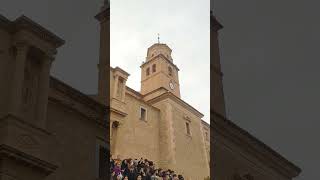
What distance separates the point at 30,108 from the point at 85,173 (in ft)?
6.91

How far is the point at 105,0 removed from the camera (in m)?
17.6

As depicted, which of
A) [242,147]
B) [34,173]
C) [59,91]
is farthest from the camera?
[242,147]

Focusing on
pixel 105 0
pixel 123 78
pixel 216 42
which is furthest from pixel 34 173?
pixel 216 42

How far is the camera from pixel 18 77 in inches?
469

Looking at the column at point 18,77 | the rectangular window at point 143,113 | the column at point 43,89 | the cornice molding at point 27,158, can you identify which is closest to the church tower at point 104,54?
the rectangular window at point 143,113

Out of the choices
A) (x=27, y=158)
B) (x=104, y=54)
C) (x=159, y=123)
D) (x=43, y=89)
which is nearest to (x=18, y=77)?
(x=43, y=89)

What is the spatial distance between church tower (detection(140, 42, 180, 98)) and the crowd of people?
1920mm

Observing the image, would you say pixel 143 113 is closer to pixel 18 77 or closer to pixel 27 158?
pixel 18 77

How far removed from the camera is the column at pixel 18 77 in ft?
38.1

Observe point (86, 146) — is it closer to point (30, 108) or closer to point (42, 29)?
point (30, 108)

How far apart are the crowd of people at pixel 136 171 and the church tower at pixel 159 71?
192 cm

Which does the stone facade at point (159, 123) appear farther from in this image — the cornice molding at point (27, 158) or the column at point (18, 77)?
the column at point (18, 77)

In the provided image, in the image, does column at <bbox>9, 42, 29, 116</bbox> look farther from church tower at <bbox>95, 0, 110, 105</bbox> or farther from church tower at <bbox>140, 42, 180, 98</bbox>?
church tower at <bbox>95, 0, 110, 105</bbox>

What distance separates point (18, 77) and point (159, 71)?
465cm
